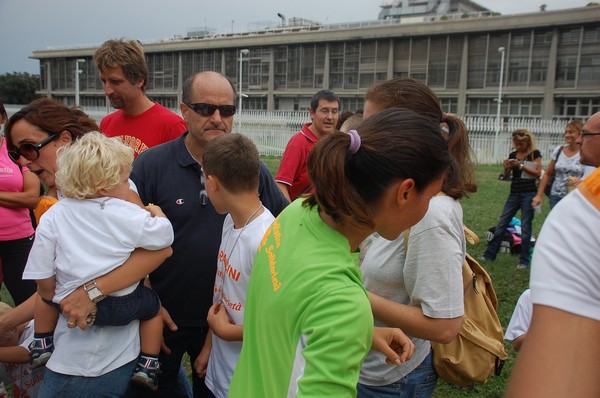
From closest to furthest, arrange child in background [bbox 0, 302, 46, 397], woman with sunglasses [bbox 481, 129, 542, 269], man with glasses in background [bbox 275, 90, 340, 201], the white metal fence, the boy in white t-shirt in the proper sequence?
the boy in white t-shirt → child in background [bbox 0, 302, 46, 397] → man with glasses in background [bbox 275, 90, 340, 201] → woman with sunglasses [bbox 481, 129, 542, 269] → the white metal fence

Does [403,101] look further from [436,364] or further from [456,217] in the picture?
[436,364]

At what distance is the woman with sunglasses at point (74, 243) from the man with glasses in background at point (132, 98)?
100cm

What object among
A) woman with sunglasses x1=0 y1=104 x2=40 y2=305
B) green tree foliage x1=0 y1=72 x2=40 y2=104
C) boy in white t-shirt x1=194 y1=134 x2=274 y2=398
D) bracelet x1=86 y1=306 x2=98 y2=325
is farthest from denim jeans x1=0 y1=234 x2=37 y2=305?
green tree foliage x1=0 y1=72 x2=40 y2=104

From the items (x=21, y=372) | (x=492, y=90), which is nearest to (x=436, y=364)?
(x=21, y=372)

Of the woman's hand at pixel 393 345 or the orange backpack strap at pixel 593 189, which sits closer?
the orange backpack strap at pixel 593 189

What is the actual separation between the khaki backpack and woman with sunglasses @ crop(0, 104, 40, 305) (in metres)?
3.36

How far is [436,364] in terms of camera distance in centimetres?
215

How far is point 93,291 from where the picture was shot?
220 cm

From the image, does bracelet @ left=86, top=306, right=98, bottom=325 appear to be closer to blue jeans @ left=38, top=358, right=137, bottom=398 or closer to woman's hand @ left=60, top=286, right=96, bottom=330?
woman's hand @ left=60, top=286, right=96, bottom=330

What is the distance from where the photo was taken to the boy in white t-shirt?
2.34 m

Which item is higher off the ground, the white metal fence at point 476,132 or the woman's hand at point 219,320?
the woman's hand at point 219,320

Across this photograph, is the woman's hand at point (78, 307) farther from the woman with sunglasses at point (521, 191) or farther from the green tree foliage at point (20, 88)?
the green tree foliage at point (20, 88)

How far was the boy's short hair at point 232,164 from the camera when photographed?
7.70 feet

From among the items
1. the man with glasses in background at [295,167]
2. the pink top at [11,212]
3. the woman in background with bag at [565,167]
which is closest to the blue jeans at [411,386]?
the man with glasses in background at [295,167]
